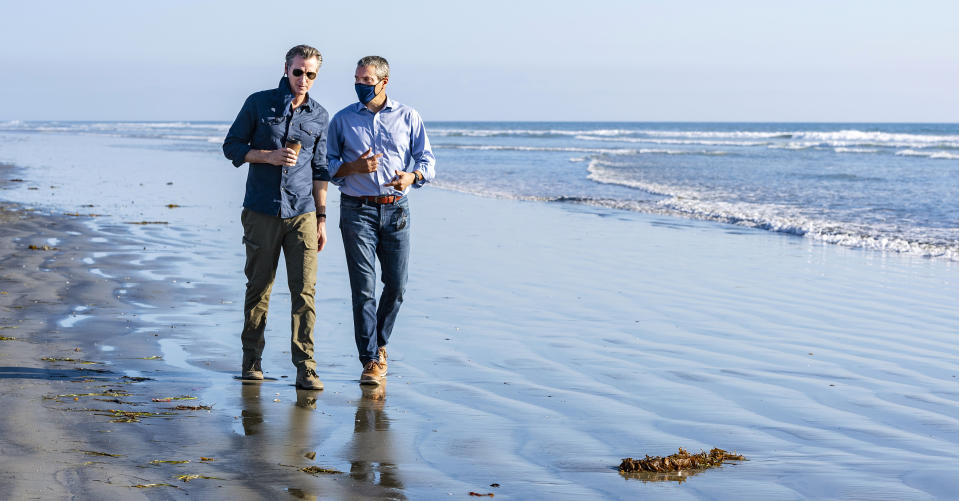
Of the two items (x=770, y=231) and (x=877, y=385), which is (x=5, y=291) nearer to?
(x=877, y=385)

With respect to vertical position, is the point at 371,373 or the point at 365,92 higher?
the point at 365,92

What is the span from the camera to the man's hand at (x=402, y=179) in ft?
16.8

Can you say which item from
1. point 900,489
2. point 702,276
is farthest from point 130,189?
point 900,489

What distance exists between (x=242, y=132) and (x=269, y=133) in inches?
5.7

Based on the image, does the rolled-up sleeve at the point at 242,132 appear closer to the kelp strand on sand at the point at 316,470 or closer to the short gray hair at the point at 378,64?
the short gray hair at the point at 378,64

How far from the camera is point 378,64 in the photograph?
5.12 meters

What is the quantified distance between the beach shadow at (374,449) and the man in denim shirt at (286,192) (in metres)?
0.39

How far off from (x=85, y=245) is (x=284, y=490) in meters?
7.61

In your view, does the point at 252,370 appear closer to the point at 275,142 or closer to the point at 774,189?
the point at 275,142

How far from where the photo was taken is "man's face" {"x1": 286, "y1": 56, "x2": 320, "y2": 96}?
483cm

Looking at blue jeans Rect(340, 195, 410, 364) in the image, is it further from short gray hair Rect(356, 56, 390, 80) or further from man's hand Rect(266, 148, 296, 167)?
short gray hair Rect(356, 56, 390, 80)

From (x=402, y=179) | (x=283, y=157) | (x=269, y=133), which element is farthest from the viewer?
(x=402, y=179)

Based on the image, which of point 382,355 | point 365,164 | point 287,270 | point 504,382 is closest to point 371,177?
point 365,164

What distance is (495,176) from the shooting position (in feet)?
85.6
